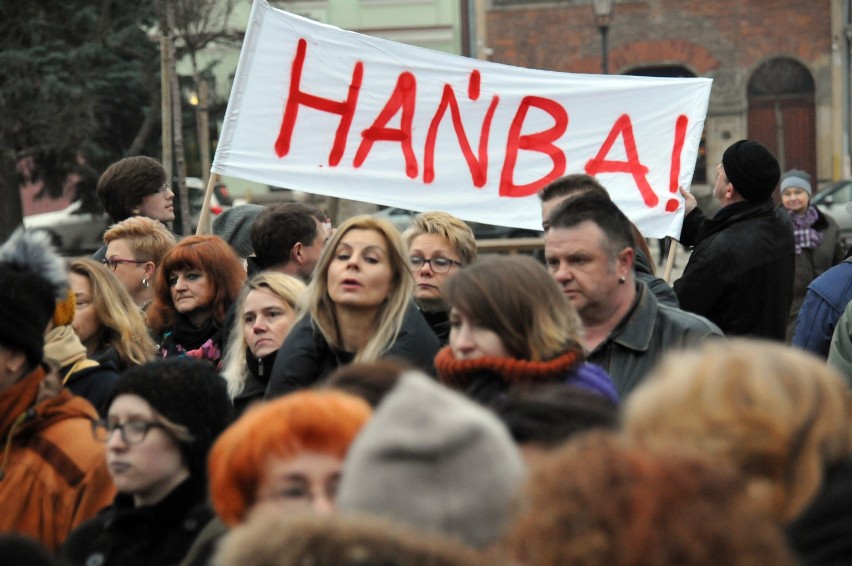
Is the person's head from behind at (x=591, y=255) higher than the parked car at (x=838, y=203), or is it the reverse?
the person's head from behind at (x=591, y=255)

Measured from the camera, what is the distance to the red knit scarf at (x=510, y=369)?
3.75 meters

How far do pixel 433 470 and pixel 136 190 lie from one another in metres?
5.55

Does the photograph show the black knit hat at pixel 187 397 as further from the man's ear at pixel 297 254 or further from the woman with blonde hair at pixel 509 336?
the man's ear at pixel 297 254

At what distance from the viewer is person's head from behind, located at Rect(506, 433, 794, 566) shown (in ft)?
5.80

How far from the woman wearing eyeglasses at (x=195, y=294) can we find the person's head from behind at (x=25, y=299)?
1922 mm

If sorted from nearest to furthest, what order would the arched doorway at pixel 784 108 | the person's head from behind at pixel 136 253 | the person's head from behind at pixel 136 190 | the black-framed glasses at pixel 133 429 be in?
the black-framed glasses at pixel 133 429
the person's head from behind at pixel 136 253
the person's head from behind at pixel 136 190
the arched doorway at pixel 784 108

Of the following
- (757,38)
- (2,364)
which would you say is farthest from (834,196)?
(2,364)

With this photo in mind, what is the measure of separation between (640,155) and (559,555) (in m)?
5.66

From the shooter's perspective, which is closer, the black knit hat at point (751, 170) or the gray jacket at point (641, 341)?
the gray jacket at point (641, 341)

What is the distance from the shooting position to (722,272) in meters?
6.36

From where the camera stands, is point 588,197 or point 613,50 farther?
point 613,50

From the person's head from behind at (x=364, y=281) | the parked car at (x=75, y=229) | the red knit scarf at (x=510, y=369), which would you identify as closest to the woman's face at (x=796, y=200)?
the person's head from behind at (x=364, y=281)

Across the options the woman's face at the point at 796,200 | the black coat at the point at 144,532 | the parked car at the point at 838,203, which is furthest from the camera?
the parked car at the point at 838,203

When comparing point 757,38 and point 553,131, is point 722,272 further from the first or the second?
point 757,38
